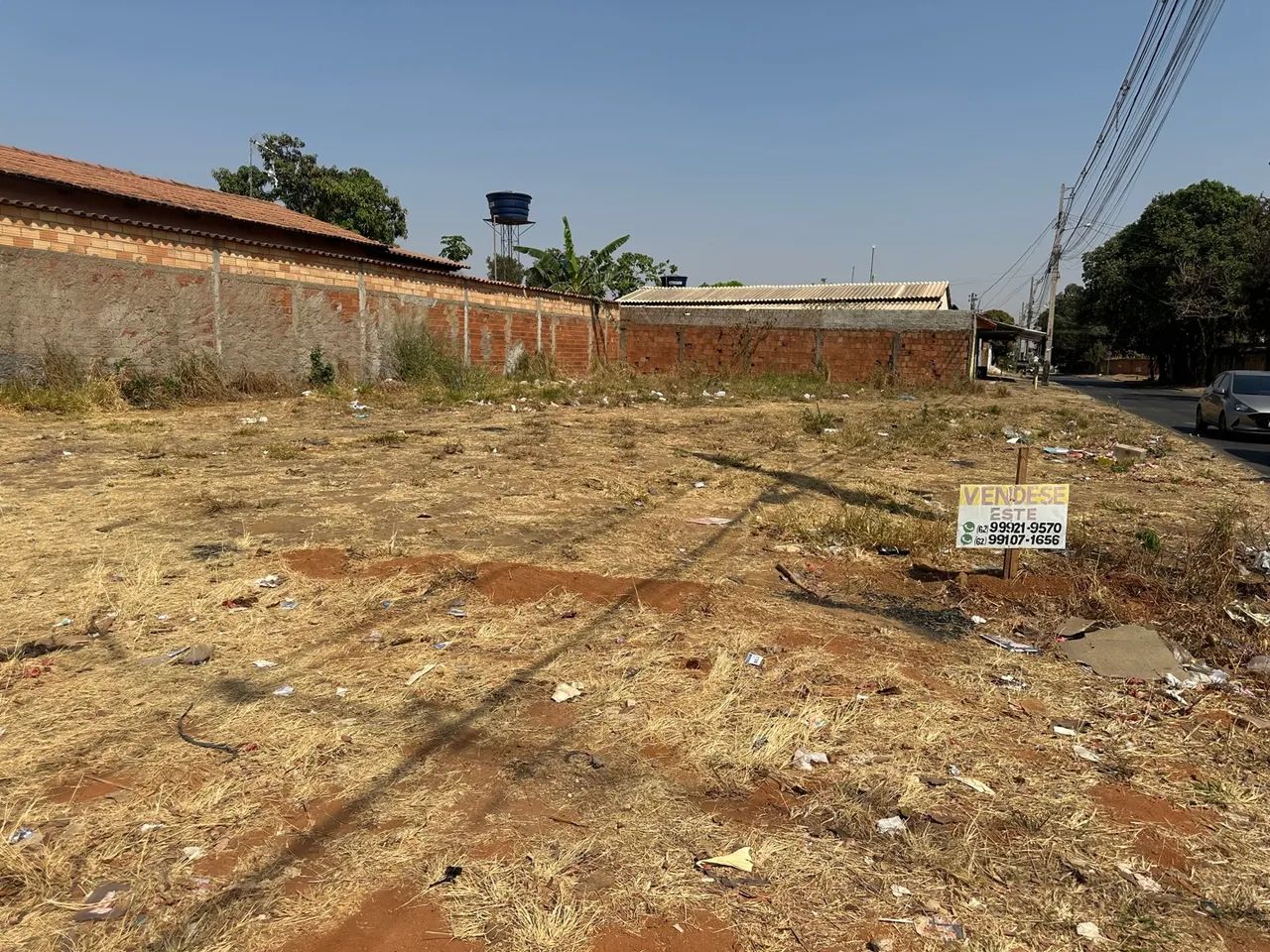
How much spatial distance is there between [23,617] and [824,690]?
4.23 m

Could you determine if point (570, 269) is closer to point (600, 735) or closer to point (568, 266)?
point (568, 266)

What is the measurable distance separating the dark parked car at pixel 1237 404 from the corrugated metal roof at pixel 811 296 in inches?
662

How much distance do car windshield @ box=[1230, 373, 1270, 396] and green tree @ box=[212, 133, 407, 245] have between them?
31747 mm

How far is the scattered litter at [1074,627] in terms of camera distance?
13.9ft

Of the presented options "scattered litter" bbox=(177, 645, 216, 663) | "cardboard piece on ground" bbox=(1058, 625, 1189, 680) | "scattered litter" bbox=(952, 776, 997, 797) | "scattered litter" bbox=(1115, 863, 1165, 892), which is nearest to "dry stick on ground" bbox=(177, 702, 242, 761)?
"scattered litter" bbox=(177, 645, 216, 663)

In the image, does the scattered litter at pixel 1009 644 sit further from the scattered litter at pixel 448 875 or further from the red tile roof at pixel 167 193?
the red tile roof at pixel 167 193


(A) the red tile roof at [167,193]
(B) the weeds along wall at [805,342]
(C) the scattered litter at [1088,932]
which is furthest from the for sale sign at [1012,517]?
(B) the weeds along wall at [805,342]

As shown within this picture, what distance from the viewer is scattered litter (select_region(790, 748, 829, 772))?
9.62 ft

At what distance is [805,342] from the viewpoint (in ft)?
81.8

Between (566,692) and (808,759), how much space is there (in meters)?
1.12

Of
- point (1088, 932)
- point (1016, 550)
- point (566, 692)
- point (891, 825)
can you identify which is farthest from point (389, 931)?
point (1016, 550)

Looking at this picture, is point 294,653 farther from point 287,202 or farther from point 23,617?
point 287,202

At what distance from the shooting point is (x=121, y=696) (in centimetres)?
338

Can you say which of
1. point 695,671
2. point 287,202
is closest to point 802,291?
point 287,202
